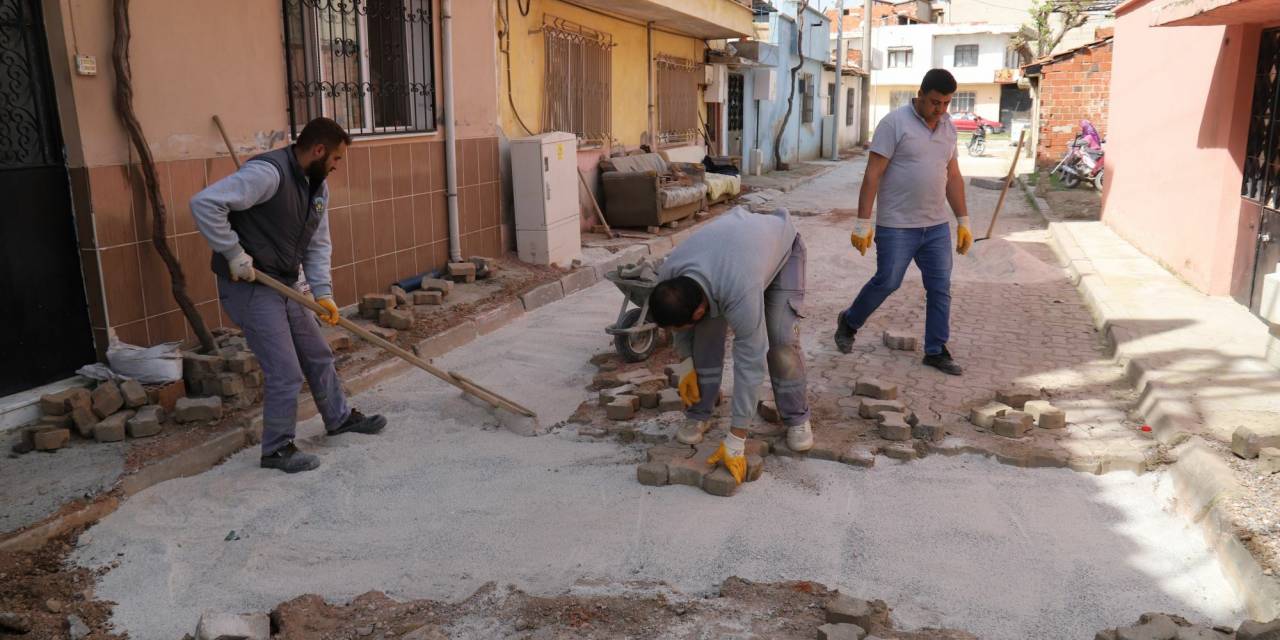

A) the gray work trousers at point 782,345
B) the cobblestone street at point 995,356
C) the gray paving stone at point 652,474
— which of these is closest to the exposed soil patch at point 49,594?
the gray paving stone at point 652,474

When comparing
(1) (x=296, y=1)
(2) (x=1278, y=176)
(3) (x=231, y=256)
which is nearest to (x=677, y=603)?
(3) (x=231, y=256)

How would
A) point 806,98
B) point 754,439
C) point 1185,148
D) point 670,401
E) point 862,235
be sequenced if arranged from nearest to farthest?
point 754,439 → point 670,401 → point 862,235 → point 1185,148 → point 806,98

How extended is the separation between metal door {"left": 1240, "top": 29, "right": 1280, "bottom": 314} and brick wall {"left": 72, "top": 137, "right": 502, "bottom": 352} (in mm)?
6688

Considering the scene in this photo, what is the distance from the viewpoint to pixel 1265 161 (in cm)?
744

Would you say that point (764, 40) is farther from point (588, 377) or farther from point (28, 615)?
point (28, 615)

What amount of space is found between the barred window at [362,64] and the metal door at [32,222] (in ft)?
6.28

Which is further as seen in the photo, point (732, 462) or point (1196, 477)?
point (732, 462)

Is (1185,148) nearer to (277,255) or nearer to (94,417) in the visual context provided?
(277,255)

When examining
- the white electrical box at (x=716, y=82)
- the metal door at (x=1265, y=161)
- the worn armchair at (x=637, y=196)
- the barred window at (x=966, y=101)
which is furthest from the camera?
the barred window at (x=966, y=101)

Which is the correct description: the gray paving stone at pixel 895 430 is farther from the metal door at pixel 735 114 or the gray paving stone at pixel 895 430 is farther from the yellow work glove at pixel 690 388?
the metal door at pixel 735 114

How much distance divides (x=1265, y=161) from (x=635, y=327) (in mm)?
5243

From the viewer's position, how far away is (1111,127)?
43.5ft

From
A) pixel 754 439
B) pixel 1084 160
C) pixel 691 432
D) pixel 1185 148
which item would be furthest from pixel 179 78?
→ pixel 1084 160

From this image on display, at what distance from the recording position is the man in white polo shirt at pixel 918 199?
6086 millimetres
